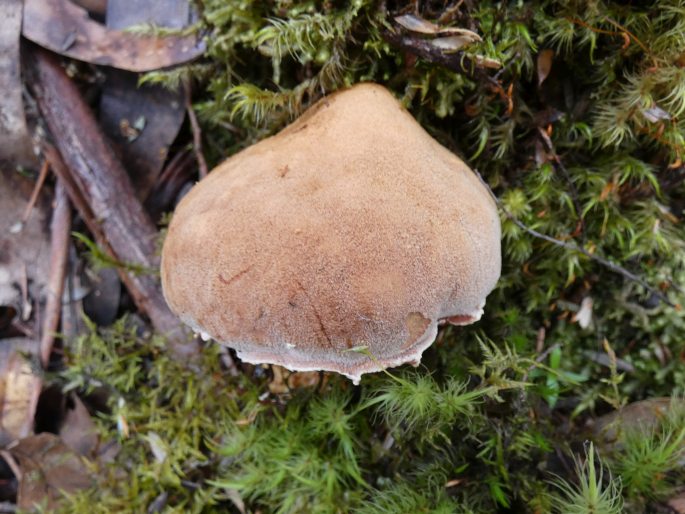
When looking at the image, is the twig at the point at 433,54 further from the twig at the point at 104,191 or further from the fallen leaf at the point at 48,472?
the fallen leaf at the point at 48,472

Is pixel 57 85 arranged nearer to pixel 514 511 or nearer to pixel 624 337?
pixel 514 511

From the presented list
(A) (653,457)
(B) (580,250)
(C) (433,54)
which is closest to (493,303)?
(B) (580,250)

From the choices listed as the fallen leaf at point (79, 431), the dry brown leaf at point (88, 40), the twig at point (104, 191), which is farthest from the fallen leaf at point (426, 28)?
the fallen leaf at point (79, 431)

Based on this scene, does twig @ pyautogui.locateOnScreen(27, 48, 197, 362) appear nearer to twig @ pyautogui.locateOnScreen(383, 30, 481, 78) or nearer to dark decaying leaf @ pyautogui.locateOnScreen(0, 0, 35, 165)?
dark decaying leaf @ pyautogui.locateOnScreen(0, 0, 35, 165)

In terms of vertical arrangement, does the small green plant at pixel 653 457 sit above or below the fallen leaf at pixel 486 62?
below

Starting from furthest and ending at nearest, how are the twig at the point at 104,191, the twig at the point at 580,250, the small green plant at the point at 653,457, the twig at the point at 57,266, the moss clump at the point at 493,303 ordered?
the twig at the point at 57,266 < the twig at the point at 104,191 < the twig at the point at 580,250 < the moss clump at the point at 493,303 < the small green plant at the point at 653,457

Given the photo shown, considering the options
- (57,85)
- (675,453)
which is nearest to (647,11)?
(675,453)

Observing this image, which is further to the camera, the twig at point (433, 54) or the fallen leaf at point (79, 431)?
the fallen leaf at point (79, 431)
